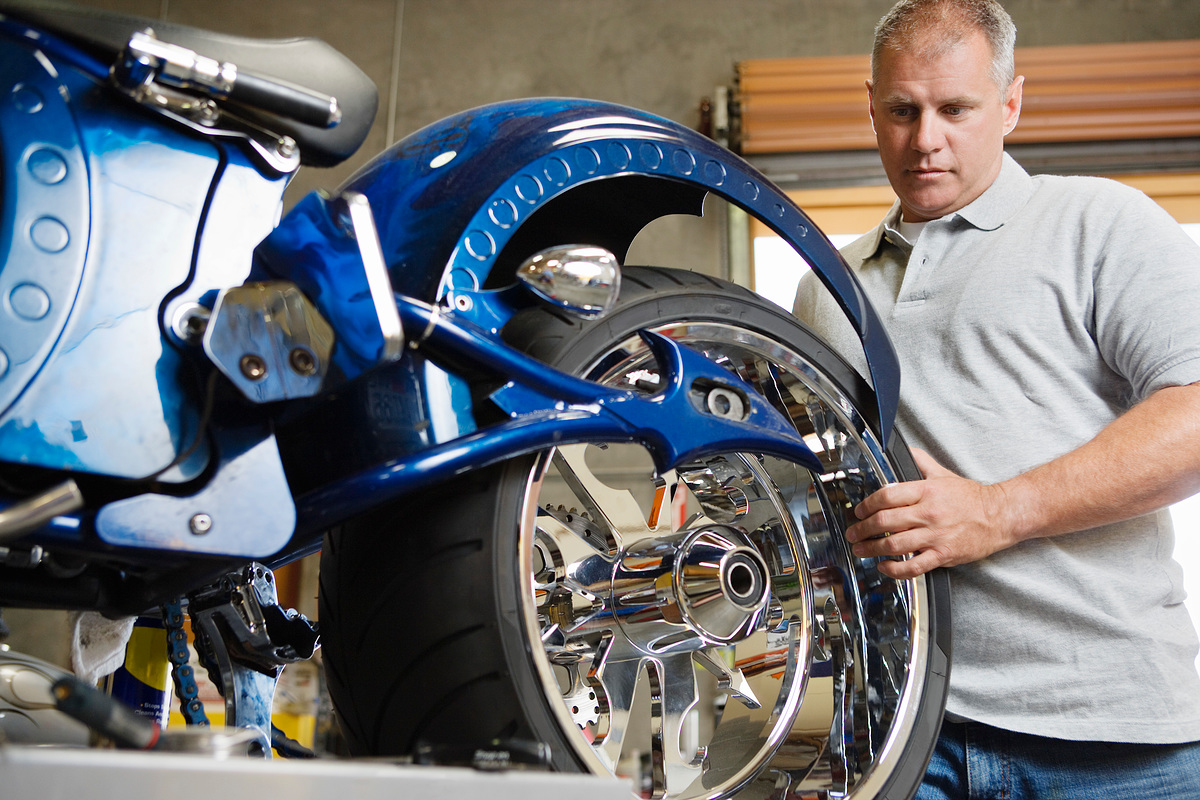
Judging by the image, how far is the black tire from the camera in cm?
63

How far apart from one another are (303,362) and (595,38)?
13.1 ft

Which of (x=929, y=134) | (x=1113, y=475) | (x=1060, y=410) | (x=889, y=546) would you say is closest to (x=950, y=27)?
(x=929, y=134)

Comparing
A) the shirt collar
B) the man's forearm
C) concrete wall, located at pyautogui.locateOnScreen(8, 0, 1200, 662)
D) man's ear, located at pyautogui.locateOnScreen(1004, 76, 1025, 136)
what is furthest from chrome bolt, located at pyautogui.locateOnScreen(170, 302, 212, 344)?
concrete wall, located at pyautogui.locateOnScreen(8, 0, 1200, 662)

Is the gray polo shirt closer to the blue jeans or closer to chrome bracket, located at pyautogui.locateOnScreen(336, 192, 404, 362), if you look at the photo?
the blue jeans

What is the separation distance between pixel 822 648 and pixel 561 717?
1.63ft

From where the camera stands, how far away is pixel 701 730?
325 centimetres

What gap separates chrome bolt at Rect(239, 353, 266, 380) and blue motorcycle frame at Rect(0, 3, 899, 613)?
0.11ft

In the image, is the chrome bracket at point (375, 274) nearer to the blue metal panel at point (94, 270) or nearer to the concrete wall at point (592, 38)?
the blue metal panel at point (94, 270)

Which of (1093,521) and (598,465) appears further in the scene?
(598,465)

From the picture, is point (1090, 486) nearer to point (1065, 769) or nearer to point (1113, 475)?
point (1113, 475)

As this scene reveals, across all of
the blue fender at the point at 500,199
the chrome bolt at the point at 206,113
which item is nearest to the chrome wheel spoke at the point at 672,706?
the blue fender at the point at 500,199

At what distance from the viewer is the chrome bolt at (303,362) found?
0.57 m

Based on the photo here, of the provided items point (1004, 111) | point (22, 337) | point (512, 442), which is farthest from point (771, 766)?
point (1004, 111)

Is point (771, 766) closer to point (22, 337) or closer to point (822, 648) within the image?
point (822, 648)
